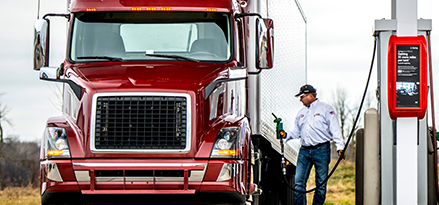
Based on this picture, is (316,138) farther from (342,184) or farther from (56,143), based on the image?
(342,184)

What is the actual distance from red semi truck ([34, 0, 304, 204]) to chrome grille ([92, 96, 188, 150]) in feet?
0.04

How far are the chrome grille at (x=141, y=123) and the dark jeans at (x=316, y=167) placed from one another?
3505mm

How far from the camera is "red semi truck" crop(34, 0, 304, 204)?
6.91 meters

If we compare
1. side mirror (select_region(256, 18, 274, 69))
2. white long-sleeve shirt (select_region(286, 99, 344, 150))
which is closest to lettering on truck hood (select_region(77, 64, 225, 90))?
side mirror (select_region(256, 18, 274, 69))

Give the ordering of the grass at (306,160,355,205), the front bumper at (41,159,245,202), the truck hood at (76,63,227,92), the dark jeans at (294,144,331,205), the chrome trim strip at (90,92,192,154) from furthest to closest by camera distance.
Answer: the grass at (306,160,355,205)
the dark jeans at (294,144,331,205)
the truck hood at (76,63,227,92)
the chrome trim strip at (90,92,192,154)
the front bumper at (41,159,245,202)

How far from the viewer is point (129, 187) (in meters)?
6.88

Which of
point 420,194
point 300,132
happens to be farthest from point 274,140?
point 420,194

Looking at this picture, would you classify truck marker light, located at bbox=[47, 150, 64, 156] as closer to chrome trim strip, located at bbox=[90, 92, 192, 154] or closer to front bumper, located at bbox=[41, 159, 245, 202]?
front bumper, located at bbox=[41, 159, 245, 202]

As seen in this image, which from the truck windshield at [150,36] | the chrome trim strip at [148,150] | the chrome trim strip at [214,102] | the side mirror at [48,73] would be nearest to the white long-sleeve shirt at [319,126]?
the truck windshield at [150,36]

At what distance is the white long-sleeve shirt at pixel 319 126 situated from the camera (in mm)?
9883

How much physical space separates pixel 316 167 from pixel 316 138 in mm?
469

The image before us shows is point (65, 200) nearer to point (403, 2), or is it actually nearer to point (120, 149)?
point (120, 149)

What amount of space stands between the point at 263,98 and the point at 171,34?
6.44 feet

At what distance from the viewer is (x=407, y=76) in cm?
A: 751
